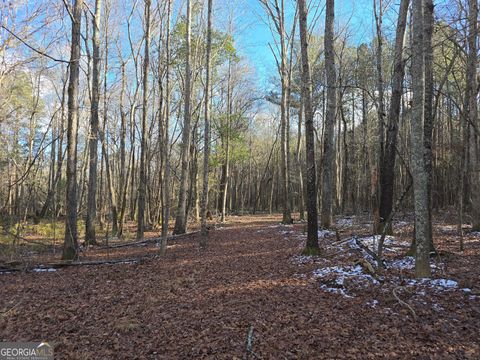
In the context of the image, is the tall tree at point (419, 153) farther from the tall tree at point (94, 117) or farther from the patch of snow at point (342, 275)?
the tall tree at point (94, 117)

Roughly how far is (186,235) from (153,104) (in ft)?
40.4

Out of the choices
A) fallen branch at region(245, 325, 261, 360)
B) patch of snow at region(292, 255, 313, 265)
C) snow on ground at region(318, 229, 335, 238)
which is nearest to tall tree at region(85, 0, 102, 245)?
patch of snow at region(292, 255, 313, 265)

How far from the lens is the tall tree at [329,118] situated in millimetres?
8969

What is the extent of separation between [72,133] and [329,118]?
790cm

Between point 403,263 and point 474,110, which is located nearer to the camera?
point 403,263

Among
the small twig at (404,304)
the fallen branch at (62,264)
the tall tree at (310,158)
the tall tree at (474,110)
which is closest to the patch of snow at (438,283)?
the small twig at (404,304)

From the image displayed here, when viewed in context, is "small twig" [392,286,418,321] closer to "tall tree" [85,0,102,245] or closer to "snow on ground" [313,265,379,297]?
"snow on ground" [313,265,379,297]

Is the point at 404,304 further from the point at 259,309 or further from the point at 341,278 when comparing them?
the point at 259,309

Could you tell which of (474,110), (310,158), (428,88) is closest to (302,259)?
(310,158)

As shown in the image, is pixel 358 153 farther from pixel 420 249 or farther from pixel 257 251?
pixel 420 249

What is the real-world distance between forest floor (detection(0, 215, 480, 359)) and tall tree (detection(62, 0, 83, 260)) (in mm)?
1072

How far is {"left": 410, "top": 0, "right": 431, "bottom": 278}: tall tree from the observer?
540cm

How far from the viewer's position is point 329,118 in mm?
10656

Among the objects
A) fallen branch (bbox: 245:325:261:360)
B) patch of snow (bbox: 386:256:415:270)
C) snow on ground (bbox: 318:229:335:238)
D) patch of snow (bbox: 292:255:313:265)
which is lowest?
fallen branch (bbox: 245:325:261:360)
